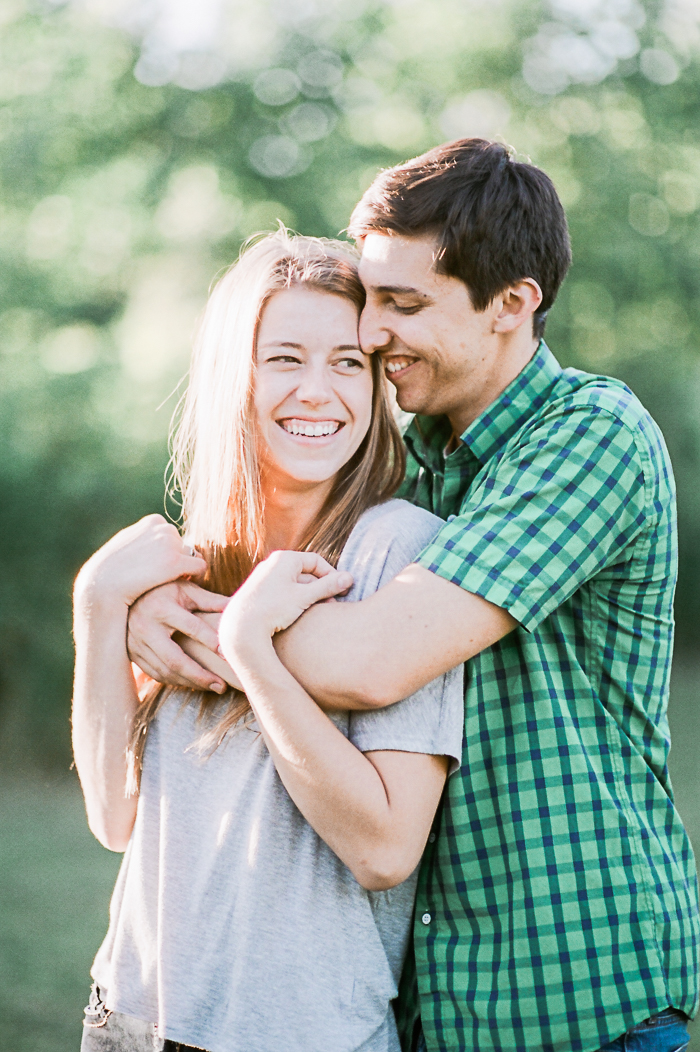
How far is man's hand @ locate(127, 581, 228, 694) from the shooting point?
139 centimetres

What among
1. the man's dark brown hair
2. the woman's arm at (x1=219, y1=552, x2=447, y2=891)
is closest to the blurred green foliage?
the man's dark brown hair

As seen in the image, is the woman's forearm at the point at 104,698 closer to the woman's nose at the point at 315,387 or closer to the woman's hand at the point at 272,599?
the woman's hand at the point at 272,599

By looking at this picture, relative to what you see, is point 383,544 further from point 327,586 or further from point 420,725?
point 420,725

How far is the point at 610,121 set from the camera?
18.7 ft

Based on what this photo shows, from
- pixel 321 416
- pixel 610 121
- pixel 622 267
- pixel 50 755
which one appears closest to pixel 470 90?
pixel 610 121

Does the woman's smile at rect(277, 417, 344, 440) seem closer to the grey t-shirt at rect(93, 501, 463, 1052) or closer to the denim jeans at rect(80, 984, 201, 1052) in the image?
the grey t-shirt at rect(93, 501, 463, 1052)

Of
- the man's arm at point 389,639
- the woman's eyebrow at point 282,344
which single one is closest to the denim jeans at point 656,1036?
the man's arm at point 389,639

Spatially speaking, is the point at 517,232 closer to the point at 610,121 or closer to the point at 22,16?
the point at 610,121

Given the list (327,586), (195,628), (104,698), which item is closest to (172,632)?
(195,628)

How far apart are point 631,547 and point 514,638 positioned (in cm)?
21

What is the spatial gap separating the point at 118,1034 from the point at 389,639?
0.65 meters

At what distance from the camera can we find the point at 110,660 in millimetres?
1448

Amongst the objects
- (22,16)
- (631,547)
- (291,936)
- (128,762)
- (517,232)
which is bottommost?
(291,936)

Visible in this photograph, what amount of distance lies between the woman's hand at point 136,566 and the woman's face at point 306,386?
19cm
